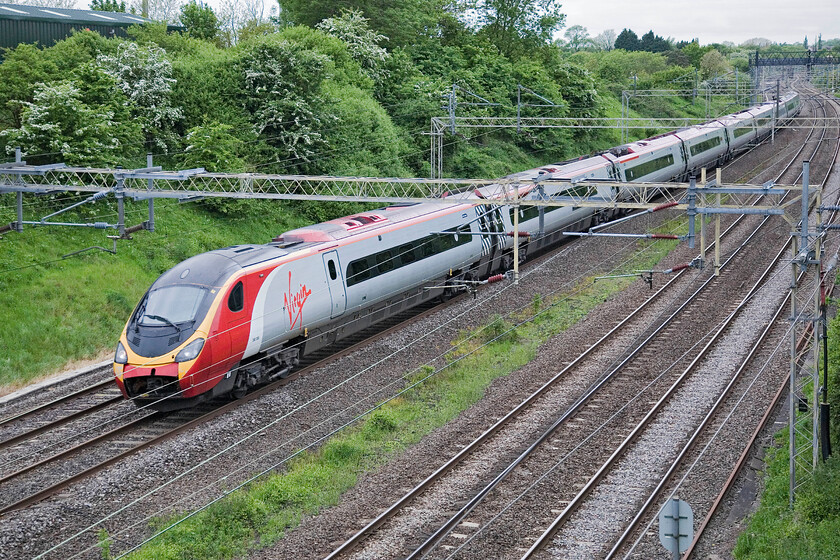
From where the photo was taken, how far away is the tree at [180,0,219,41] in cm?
5019

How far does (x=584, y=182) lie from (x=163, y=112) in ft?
70.7

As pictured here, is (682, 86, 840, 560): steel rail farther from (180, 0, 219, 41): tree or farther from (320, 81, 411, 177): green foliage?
(180, 0, 219, 41): tree

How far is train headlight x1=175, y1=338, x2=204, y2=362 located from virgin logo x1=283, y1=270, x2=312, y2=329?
272 cm

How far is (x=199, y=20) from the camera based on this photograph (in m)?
50.4

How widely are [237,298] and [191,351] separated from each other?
5.27 ft

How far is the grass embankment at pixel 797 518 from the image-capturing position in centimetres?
1409

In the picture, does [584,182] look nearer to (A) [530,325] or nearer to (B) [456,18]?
(A) [530,325]

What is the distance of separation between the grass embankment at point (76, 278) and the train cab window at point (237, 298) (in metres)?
6.99

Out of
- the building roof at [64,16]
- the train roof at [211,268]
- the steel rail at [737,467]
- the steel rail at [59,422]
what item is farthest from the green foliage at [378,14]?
the steel rail at [737,467]

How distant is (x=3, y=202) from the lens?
97.8 feet

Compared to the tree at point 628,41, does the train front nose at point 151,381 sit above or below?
below

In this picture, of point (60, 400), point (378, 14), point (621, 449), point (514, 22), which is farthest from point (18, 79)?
point (514, 22)

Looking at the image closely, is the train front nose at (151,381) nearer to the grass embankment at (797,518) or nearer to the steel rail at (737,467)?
the steel rail at (737,467)

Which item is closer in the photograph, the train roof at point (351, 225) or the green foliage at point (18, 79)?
the train roof at point (351, 225)
